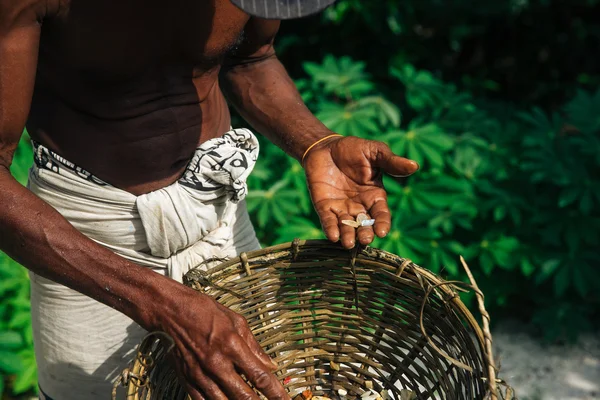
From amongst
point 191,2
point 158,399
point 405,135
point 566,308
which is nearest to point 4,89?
point 191,2

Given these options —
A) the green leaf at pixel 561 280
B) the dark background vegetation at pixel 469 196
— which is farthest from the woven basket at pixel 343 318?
the green leaf at pixel 561 280

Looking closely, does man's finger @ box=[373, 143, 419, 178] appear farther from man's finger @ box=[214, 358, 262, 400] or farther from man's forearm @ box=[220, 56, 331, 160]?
man's finger @ box=[214, 358, 262, 400]

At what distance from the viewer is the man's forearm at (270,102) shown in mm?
1704

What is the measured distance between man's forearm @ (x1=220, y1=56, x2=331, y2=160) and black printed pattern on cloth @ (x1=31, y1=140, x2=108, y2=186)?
45cm

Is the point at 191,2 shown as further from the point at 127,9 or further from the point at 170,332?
the point at 170,332

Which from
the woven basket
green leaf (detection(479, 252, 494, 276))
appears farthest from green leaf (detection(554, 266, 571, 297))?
the woven basket

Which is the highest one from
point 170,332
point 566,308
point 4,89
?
point 4,89

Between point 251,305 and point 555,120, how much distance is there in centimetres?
187

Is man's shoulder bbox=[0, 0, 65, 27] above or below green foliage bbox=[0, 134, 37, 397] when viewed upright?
above

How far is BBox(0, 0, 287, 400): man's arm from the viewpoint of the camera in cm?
121

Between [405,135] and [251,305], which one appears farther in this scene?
[405,135]

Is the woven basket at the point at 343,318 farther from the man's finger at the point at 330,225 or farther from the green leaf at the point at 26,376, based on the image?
the green leaf at the point at 26,376

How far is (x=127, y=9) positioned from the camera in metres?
1.28

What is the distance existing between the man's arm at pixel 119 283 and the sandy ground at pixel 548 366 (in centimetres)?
177
